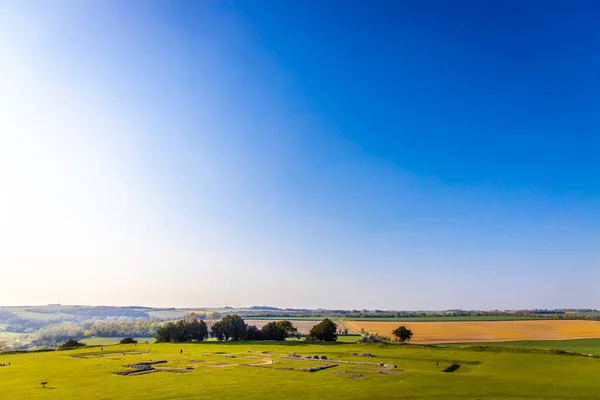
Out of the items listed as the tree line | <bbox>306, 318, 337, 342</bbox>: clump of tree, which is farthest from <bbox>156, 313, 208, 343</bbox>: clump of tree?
<bbox>306, 318, 337, 342</bbox>: clump of tree

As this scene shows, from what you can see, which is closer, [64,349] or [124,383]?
[124,383]

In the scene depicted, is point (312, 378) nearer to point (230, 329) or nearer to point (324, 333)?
point (324, 333)

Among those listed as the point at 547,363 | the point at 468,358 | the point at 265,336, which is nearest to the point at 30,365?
the point at 265,336

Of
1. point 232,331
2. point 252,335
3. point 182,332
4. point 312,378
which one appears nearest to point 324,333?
point 252,335

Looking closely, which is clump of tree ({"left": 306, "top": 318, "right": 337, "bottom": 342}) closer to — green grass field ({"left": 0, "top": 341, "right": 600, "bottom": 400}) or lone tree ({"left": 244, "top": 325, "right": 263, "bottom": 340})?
lone tree ({"left": 244, "top": 325, "right": 263, "bottom": 340})

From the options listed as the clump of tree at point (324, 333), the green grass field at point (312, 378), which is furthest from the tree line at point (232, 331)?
the green grass field at point (312, 378)

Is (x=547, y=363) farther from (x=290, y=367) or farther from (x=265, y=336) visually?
(x=265, y=336)

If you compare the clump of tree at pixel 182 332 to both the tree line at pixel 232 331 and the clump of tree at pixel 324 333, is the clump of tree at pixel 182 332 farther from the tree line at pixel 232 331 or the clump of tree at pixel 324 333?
the clump of tree at pixel 324 333
